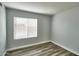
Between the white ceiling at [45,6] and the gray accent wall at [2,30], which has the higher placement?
the white ceiling at [45,6]

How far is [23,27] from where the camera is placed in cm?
137

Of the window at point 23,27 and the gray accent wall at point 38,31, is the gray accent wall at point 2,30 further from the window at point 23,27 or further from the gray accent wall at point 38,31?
the window at point 23,27

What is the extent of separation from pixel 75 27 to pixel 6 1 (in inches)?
60.9

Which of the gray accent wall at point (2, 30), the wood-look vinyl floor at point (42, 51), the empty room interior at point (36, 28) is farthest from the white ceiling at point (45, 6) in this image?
the wood-look vinyl floor at point (42, 51)

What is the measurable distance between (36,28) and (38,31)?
99mm

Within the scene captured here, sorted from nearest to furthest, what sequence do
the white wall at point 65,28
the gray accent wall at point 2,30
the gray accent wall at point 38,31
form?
the gray accent wall at point 2,30, the gray accent wall at point 38,31, the white wall at point 65,28

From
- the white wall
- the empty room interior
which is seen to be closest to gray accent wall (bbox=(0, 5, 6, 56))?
the empty room interior

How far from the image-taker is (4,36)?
1.27 m

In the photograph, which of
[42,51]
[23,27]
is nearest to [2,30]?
[23,27]

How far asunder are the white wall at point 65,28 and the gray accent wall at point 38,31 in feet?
0.49

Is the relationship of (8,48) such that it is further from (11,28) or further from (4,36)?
(11,28)

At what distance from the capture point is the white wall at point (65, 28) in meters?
1.59

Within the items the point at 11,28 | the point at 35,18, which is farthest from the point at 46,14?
the point at 11,28

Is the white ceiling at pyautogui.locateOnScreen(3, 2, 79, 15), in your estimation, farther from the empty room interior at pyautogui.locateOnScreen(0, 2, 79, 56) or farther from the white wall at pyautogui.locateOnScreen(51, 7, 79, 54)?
the white wall at pyautogui.locateOnScreen(51, 7, 79, 54)
